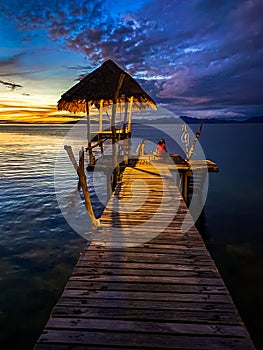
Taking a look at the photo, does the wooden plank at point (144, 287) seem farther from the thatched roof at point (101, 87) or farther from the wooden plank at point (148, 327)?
the thatched roof at point (101, 87)

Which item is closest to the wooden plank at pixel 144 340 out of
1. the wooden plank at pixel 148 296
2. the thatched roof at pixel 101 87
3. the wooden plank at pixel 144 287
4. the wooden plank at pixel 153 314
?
the wooden plank at pixel 153 314

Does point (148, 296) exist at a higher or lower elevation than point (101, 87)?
lower

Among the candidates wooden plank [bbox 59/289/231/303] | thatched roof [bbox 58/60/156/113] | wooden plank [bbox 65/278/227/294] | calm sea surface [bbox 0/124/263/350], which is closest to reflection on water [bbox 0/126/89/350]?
calm sea surface [bbox 0/124/263/350]

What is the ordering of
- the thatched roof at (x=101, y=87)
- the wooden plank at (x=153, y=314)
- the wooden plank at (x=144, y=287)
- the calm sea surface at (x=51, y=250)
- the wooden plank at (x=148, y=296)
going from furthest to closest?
1. the thatched roof at (x=101, y=87)
2. the calm sea surface at (x=51, y=250)
3. the wooden plank at (x=144, y=287)
4. the wooden plank at (x=148, y=296)
5. the wooden plank at (x=153, y=314)

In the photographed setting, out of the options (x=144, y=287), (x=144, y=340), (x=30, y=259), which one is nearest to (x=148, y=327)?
(x=144, y=340)

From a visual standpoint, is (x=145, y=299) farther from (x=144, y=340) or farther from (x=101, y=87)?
(x=101, y=87)

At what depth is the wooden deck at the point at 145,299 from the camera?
308cm

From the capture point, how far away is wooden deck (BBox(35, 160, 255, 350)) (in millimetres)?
3084

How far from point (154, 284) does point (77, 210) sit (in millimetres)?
11023

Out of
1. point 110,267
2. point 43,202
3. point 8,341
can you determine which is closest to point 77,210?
point 43,202

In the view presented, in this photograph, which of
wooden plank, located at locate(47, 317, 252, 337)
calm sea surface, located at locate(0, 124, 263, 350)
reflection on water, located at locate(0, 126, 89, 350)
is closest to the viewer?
wooden plank, located at locate(47, 317, 252, 337)

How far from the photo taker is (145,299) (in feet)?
12.5

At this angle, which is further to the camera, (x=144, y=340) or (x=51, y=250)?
(x=51, y=250)

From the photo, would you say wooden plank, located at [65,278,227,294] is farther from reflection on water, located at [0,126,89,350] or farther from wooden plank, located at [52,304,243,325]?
reflection on water, located at [0,126,89,350]
